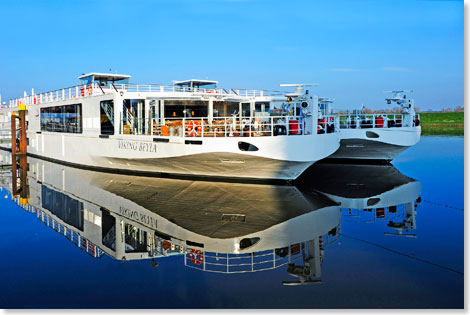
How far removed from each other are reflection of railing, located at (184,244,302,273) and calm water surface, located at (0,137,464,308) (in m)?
0.02

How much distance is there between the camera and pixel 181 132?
1662 centimetres

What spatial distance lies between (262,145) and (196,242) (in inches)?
250

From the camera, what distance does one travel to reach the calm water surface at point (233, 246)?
6547 millimetres

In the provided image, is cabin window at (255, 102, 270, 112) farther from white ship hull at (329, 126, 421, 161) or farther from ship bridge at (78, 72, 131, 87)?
ship bridge at (78, 72, 131, 87)

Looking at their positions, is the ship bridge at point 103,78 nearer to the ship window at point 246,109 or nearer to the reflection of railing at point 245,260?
the ship window at point 246,109

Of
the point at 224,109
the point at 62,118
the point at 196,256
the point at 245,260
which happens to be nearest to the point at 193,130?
the point at 224,109

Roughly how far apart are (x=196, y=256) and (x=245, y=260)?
89 centimetres

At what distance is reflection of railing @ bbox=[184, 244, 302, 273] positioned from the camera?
7.80 meters

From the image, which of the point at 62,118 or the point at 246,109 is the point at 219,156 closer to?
the point at 246,109

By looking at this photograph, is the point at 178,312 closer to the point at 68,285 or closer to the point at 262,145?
the point at 68,285

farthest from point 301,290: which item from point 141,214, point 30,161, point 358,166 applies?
point 30,161

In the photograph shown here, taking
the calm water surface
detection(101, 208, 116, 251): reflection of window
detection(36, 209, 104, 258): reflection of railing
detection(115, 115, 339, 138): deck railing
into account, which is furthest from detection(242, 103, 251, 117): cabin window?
detection(36, 209, 104, 258): reflection of railing

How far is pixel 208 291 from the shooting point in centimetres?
675

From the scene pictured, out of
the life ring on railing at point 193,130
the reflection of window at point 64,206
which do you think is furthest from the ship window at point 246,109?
the reflection of window at point 64,206
